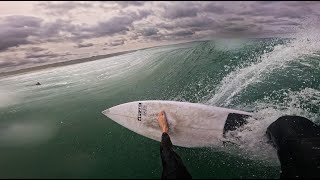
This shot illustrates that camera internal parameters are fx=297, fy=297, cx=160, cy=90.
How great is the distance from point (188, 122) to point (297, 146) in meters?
3.25

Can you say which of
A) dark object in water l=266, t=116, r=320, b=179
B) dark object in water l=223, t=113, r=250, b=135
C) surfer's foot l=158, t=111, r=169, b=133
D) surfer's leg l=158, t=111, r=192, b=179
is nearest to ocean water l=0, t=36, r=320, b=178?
dark object in water l=223, t=113, r=250, b=135

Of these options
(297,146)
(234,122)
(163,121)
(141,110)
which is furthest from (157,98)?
Result: (297,146)

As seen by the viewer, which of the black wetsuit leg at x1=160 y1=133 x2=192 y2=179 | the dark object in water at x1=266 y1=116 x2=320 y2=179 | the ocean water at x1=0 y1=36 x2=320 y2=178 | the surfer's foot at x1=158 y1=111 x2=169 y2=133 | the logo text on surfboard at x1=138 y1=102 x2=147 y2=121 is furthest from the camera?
the logo text on surfboard at x1=138 y1=102 x2=147 y2=121

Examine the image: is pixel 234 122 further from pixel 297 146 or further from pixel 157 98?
pixel 157 98

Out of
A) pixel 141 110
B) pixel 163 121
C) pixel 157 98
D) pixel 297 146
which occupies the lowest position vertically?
pixel 157 98

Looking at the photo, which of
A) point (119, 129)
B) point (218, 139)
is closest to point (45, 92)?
point (119, 129)

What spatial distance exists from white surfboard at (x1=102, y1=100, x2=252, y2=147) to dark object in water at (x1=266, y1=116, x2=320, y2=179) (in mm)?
1659

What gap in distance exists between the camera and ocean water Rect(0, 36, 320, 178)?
317 inches

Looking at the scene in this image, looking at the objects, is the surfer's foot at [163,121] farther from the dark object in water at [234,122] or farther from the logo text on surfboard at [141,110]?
the dark object in water at [234,122]

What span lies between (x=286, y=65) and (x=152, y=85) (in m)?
7.05

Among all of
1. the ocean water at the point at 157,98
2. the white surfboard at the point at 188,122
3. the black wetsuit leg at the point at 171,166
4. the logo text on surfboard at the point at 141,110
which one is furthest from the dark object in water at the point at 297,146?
the logo text on surfboard at the point at 141,110

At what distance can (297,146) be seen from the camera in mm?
6387

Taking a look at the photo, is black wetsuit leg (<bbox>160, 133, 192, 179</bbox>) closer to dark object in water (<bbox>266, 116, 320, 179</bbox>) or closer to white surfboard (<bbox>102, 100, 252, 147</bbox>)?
dark object in water (<bbox>266, 116, 320, 179</bbox>)

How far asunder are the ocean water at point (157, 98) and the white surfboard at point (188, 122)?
0.27 meters
